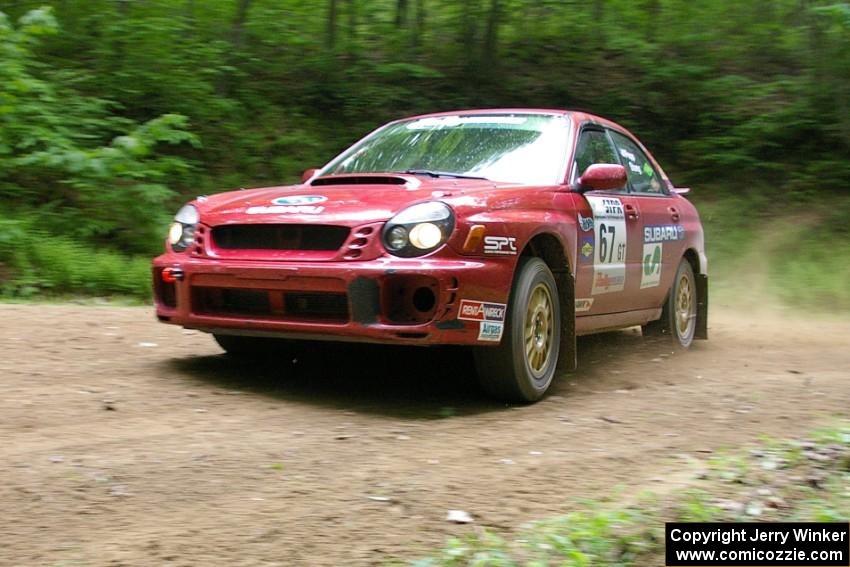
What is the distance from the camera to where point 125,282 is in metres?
8.86

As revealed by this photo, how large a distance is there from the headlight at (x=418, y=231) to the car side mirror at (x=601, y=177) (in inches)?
48.5

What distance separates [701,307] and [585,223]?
2.53m

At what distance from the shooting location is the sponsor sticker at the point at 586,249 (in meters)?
5.67

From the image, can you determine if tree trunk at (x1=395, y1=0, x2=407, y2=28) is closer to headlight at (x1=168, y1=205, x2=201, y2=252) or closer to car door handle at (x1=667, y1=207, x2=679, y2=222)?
car door handle at (x1=667, y1=207, x2=679, y2=222)

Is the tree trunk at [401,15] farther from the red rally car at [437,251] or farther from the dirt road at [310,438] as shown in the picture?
the dirt road at [310,438]

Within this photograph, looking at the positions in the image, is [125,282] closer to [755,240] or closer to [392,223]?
[392,223]

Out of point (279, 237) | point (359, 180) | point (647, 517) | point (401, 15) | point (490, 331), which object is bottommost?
point (647, 517)

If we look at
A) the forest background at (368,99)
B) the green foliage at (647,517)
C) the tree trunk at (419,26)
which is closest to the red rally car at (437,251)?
the green foliage at (647,517)

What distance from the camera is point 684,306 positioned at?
25.1ft

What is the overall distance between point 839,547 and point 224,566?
184 cm

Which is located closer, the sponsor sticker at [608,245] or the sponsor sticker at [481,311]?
the sponsor sticker at [481,311]

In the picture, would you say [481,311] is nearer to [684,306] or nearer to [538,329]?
[538,329]

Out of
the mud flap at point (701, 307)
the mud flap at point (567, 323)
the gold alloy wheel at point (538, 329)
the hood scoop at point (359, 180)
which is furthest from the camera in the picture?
the mud flap at point (701, 307)

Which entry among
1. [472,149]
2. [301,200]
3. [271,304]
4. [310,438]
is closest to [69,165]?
[472,149]
